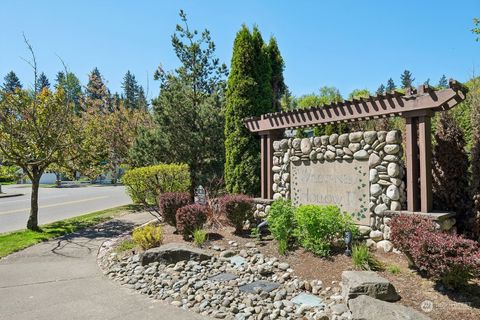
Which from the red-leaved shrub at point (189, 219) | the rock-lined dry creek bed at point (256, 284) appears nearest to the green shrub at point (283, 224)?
the rock-lined dry creek bed at point (256, 284)

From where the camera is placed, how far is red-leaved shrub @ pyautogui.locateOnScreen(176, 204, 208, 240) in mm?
7609

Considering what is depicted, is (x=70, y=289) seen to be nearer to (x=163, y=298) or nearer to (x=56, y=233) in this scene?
(x=163, y=298)

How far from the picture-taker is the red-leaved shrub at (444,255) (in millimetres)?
4367

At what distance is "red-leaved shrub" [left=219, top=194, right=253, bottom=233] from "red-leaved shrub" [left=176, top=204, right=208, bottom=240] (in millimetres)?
535

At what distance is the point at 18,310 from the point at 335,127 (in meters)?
7.63

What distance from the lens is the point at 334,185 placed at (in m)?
7.36

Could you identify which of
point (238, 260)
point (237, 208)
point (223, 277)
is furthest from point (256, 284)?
point (237, 208)

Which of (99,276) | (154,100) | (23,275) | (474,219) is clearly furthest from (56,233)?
(474,219)

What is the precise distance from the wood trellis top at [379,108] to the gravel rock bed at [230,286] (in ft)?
10.3

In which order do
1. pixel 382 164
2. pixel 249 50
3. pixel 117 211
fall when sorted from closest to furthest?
pixel 382 164, pixel 249 50, pixel 117 211

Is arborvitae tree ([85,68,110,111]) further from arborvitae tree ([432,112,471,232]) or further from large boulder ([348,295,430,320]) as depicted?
large boulder ([348,295,430,320])

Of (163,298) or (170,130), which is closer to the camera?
(163,298)

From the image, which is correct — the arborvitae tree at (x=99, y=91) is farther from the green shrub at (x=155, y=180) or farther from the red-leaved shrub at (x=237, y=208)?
the red-leaved shrub at (x=237, y=208)

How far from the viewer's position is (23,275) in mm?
6332
